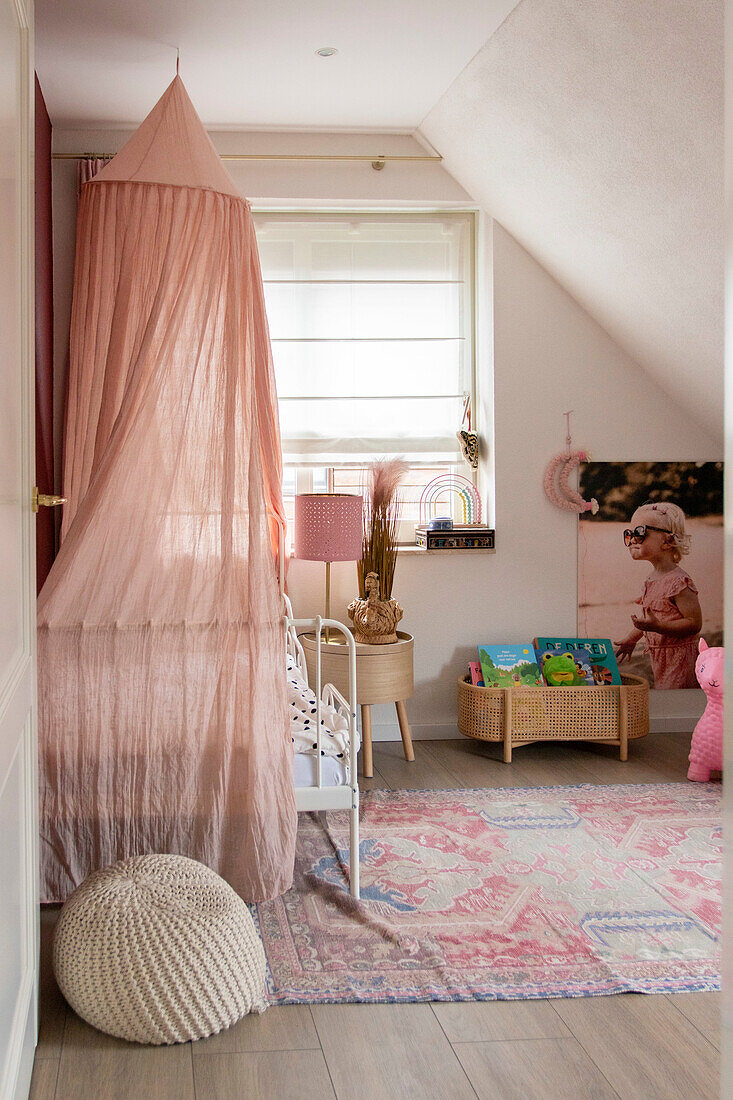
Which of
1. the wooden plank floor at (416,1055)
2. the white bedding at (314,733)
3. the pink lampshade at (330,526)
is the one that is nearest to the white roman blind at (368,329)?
the pink lampshade at (330,526)

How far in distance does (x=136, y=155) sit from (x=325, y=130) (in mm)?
1741

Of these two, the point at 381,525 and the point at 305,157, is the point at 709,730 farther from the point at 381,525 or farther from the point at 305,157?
the point at 305,157

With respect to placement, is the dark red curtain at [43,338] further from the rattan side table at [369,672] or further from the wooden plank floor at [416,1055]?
the wooden plank floor at [416,1055]

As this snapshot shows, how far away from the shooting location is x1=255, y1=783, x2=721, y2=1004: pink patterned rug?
7.69 feet

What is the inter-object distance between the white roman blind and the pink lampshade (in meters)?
→ 0.71

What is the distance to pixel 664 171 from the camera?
3.19m

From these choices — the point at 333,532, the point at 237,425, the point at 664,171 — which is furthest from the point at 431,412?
the point at 237,425

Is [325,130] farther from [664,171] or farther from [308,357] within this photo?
[664,171]

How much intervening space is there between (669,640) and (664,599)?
0.67 feet

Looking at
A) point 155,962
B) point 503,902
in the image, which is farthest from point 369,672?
point 155,962

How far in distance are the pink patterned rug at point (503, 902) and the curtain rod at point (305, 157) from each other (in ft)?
9.16

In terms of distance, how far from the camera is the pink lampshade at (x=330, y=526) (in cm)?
390

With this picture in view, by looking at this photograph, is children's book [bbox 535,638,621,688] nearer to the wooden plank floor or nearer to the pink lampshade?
the pink lampshade

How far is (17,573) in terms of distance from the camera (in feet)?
6.07
